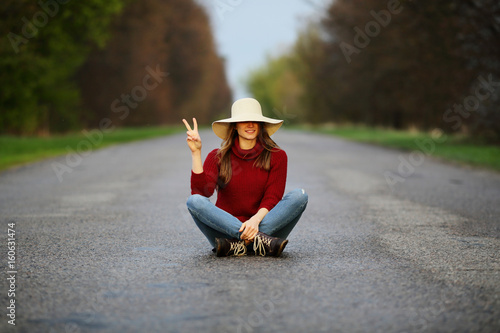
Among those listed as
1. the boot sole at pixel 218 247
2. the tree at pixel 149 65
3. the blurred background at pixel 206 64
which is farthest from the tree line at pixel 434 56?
the boot sole at pixel 218 247

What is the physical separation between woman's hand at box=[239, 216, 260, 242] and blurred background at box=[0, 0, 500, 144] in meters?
3.78

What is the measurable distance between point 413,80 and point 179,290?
23.3m

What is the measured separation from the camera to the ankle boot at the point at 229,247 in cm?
548

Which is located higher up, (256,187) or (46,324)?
(256,187)

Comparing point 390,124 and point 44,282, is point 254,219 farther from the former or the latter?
point 390,124

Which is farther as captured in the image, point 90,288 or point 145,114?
point 145,114

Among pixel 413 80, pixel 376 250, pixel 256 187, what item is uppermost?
pixel 413 80

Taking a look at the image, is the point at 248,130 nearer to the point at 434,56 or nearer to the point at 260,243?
the point at 260,243

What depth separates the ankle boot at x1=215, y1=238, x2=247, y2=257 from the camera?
548 cm

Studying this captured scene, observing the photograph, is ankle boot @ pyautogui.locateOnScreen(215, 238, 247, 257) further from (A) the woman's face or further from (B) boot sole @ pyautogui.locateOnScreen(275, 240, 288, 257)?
(A) the woman's face

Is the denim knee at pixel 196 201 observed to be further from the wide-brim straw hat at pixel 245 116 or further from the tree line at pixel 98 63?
the tree line at pixel 98 63

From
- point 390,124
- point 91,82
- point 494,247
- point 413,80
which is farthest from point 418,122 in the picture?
point 494,247

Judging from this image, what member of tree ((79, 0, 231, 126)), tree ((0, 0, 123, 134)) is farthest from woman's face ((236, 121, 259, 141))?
tree ((79, 0, 231, 126))

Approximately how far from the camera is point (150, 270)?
16.8 ft
